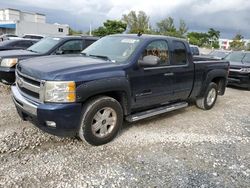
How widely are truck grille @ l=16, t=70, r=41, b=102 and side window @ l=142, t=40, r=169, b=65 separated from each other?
2.02 meters

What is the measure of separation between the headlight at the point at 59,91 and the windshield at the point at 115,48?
119 cm

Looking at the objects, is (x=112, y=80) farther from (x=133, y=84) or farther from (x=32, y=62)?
(x=32, y=62)

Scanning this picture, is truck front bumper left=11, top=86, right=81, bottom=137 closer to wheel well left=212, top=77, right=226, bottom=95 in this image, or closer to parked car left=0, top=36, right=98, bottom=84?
parked car left=0, top=36, right=98, bottom=84

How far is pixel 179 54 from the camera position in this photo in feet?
17.9

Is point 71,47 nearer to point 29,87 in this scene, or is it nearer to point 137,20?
point 29,87

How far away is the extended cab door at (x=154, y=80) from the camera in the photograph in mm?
4488

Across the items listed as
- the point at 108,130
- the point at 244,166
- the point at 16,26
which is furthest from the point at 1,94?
the point at 16,26

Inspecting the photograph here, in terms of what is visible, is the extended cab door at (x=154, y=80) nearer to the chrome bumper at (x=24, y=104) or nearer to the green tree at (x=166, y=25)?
the chrome bumper at (x=24, y=104)

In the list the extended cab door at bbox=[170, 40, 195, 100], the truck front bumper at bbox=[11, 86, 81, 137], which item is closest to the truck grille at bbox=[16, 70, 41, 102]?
the truck front bumper at bbox=[11, 86, 81, 137]

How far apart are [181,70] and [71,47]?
13.1 feet

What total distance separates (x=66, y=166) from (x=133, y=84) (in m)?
1.74

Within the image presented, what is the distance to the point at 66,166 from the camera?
11.4 feet

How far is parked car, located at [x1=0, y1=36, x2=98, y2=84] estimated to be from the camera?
655cm

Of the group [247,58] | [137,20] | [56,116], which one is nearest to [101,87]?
[56,116]
